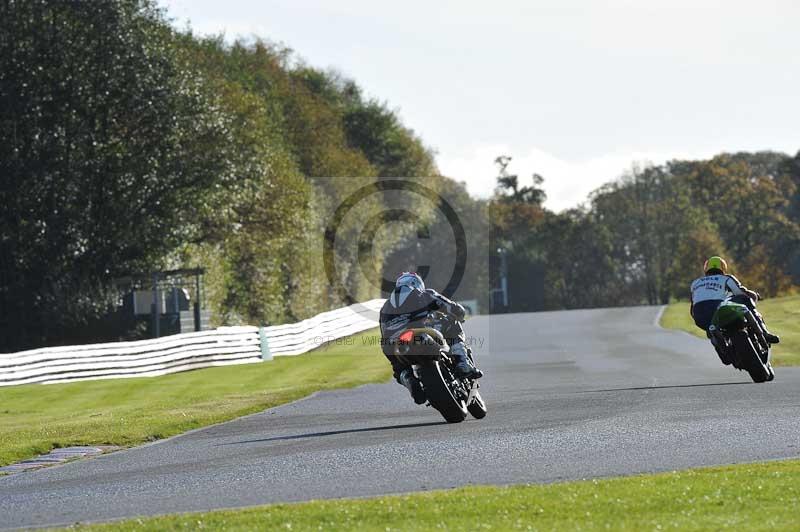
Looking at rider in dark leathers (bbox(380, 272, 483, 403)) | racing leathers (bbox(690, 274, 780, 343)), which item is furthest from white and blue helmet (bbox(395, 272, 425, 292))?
racing leathers (bbox(690, 274, 780, 343))

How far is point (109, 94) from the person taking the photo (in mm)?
45156

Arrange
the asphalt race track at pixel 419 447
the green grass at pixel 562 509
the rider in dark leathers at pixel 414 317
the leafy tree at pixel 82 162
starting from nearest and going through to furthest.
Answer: the green grass at pixel 562 509, the asphalt race track at pixel 419 447, the rider in dark leathers at pixel 414 317, the leafy tree at pixel 82 162

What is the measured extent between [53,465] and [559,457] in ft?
18.9

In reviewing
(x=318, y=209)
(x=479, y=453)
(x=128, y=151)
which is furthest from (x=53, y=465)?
(x=318, y=209)

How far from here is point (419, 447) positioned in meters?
14.0

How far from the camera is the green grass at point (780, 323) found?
30391mm

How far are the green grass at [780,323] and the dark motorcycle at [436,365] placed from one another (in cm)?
1206

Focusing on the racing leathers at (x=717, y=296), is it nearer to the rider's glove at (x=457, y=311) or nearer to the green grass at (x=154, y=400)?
the rider's glove at (x=457, y=311)

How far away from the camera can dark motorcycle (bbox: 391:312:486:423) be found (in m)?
15.7

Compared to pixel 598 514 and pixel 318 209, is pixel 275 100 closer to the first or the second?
pixel 318 209

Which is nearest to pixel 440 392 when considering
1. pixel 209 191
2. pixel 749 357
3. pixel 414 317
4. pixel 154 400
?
pixel 414 317

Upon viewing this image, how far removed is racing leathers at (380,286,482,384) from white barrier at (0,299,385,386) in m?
13.5

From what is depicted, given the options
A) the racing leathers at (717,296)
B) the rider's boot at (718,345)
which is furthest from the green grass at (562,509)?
the racing leathers at (717,296)

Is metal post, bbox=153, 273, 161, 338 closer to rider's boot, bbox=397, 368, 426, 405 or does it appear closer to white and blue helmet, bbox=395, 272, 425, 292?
white and blue helmet, bbox=395, 272, 425, 292
